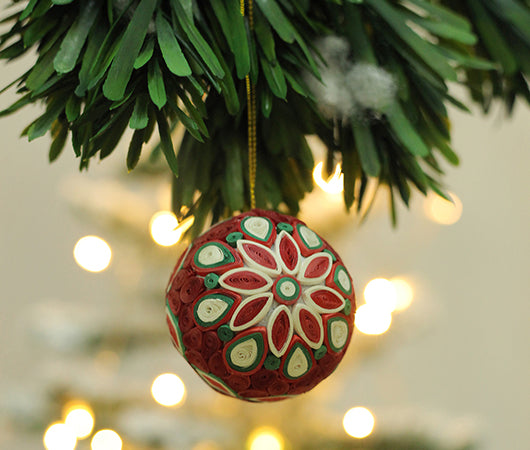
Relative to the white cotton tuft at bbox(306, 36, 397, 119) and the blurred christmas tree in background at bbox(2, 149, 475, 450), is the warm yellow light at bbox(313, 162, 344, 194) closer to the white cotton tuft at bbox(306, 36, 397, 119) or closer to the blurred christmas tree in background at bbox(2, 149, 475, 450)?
the white cotton tuft at bbox(306, 36, 397, 119)

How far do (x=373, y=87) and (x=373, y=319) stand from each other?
690 millimetres

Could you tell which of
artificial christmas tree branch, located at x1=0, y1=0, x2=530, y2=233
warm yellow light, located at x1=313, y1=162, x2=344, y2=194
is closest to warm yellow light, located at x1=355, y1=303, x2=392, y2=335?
warm yellow light, located at x1=313, y1=162, x2=344, y2=194

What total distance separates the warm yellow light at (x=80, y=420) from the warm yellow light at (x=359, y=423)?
1.47ft

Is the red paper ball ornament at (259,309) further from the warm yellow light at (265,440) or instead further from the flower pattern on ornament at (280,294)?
the warm yellow light at (265,440)

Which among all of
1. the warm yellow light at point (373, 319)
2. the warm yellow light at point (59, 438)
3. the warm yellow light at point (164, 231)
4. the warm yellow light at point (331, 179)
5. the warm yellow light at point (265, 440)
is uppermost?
the warm yellow light at point (331, 179)

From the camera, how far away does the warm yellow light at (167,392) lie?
108cm

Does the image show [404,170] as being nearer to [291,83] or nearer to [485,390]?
[291,83]

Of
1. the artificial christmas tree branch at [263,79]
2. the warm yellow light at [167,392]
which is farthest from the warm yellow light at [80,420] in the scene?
the artificial christmas tree branch at [263,79]

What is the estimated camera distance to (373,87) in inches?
16.8

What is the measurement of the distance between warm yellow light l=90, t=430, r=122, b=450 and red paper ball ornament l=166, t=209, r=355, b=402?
71 centimetres

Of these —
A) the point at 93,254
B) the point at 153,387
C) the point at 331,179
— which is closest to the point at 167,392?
the point at 153,387

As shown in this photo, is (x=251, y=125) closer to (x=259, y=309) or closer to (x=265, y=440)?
(x=259, y=309)

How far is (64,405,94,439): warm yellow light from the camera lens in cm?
106

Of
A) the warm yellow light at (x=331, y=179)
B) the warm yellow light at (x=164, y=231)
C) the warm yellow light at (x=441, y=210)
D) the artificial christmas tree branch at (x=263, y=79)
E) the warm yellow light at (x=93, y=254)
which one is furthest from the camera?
the warm yellow light at (x=441, y=210)
